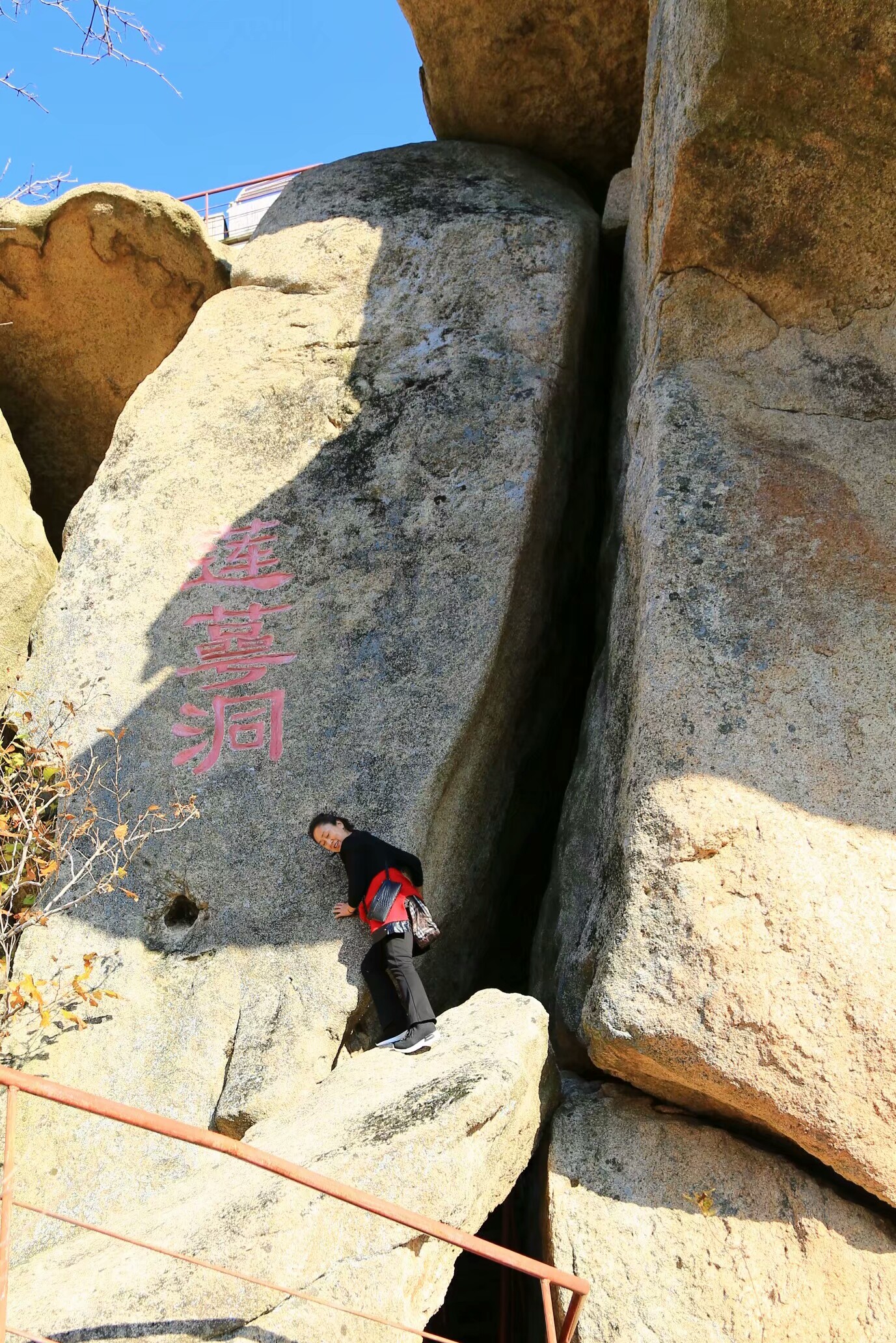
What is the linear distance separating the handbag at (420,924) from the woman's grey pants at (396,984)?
0.10 feet

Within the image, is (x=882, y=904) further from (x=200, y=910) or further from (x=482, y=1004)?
(x=200, y=910)

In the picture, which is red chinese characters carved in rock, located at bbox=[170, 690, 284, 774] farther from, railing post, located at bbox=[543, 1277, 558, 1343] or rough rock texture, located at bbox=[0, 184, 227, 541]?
rough rock texture, located at bbox=[0, 184, 227, 541]

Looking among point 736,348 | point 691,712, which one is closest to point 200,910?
point 691,712

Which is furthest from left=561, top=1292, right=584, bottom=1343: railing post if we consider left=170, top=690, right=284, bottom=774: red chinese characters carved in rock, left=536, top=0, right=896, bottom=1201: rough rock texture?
left=170, top=690, right=284, bottom=774: red chinese characters carved in rock

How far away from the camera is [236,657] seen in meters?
4.91

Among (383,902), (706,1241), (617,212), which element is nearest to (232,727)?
(383,902)

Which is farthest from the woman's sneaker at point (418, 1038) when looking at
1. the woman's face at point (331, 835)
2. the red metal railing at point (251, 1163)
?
the red metal railing at point (251, 1163)

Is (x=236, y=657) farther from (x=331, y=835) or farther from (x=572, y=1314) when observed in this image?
(x=572, y=1314)

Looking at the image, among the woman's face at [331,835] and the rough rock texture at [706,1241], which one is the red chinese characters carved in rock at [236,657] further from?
the rough rock texture at [706,1241]

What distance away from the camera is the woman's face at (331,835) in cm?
414

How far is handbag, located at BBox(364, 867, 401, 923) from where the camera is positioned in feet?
12.7

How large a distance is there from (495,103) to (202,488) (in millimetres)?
3408

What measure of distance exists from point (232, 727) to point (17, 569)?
193 cm

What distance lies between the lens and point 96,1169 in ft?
12.5
